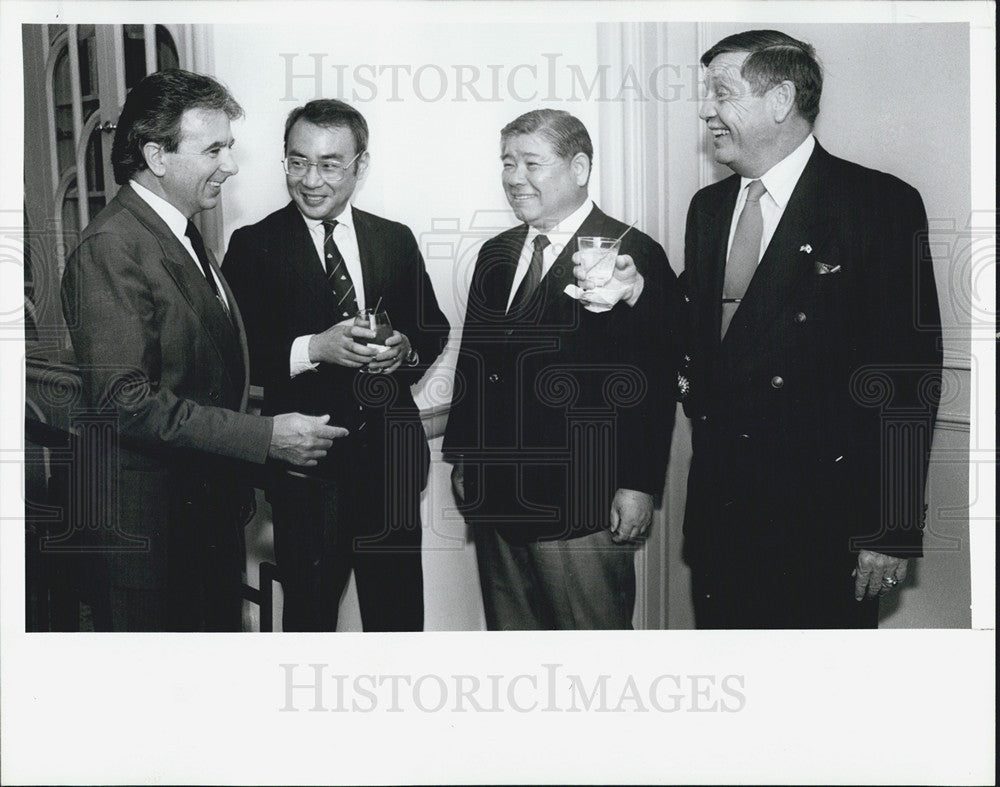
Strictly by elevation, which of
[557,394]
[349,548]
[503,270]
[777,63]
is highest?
[777,63]

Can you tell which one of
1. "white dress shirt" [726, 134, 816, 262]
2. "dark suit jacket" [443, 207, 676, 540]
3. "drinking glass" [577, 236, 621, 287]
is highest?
"white dress shirt" [726, 134, 816, 262]

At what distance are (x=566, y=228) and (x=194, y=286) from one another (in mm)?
1012

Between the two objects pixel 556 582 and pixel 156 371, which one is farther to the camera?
pixel 556 582

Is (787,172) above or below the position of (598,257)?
above

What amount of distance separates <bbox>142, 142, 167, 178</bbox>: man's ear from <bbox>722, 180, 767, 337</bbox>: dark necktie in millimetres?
1554

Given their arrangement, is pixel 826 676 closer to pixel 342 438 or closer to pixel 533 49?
pixel 342 438

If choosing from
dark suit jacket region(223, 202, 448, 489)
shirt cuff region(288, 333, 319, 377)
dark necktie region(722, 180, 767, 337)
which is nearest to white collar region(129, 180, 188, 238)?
dark suit jacket region(223, 202, 448, 489)

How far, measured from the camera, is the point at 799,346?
9.55 feet

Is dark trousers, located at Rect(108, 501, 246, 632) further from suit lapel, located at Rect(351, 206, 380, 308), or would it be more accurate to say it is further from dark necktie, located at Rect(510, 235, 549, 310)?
dark necktie, located at Rect(510, 235, 549, 310)

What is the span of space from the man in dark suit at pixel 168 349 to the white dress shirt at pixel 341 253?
0.14 metres

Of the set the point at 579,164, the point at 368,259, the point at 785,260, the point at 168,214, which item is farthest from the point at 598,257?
the point at 168,214

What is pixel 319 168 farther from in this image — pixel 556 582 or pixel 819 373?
pixel 819 373

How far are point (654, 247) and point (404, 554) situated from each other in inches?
43.0

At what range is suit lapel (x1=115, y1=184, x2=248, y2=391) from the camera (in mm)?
2896
